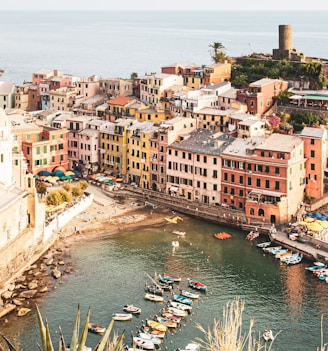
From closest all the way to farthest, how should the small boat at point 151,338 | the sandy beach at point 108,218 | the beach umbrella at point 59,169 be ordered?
the small boat at point 151,338, the sandy beach at point 108,218, the beach umbrella at point 59,169

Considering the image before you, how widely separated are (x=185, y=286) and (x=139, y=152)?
2199cm

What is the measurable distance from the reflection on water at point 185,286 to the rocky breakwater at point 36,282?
0.56 m

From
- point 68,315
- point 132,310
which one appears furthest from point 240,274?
point 68,315

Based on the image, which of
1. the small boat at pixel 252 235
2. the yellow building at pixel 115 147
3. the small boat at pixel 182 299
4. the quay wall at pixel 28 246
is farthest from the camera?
the yellow building at pixel 115 147

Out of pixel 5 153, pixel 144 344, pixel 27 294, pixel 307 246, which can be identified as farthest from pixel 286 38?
pixel 144 344

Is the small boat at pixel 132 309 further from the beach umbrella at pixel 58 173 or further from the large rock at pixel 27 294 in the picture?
the beach umbrella at pixel 58 173

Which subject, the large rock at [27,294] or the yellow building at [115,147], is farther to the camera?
the yellow building at [115,147]

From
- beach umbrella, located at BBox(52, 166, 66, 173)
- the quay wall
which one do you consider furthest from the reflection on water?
beach umbrella, located at BBox(52, 166, 66, 173)

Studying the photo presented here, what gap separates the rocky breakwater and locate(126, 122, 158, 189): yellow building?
15.3 m

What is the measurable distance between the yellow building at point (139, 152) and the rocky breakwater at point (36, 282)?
50.1 feet

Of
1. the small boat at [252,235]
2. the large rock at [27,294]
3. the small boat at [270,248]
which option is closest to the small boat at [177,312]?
the large rock at [27,294]

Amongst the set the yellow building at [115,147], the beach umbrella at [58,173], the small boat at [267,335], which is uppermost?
the yellow building at [115,147]

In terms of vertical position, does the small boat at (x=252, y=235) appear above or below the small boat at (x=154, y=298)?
above

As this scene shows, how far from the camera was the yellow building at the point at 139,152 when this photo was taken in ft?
197
